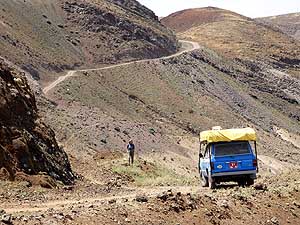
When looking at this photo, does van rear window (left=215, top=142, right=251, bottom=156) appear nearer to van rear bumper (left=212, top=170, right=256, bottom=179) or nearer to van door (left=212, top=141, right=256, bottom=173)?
van door (left=212, top=141, right=256, bottom=173)

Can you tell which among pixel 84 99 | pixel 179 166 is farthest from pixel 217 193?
pixel 84 99

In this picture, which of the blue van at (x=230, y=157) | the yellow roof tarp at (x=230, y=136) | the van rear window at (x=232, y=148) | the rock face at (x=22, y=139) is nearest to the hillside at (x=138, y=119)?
the rock face at (x=22, y=139)

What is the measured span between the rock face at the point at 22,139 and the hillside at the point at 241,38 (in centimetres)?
7184

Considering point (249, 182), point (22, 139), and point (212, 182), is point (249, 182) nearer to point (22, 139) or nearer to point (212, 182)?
point (212, 182)

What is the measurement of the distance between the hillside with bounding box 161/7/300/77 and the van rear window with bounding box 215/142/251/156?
75786 mm

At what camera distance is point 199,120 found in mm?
58688

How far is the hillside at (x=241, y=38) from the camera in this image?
100 m

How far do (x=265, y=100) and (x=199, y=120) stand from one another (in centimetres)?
2141

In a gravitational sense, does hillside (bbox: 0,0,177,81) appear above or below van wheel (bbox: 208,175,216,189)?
above

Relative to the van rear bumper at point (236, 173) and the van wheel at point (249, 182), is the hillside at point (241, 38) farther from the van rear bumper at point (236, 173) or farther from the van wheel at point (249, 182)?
the van rear bumper at point (236, 173)

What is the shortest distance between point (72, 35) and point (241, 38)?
49218 millimetres

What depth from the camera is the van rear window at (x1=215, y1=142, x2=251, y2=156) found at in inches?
760

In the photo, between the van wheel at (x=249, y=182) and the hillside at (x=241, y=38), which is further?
the hillside at (x=241, y=38)

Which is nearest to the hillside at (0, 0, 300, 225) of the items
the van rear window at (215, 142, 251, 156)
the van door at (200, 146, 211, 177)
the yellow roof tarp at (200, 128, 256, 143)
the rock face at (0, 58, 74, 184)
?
the rock face at (0, 58, 74, 184)
